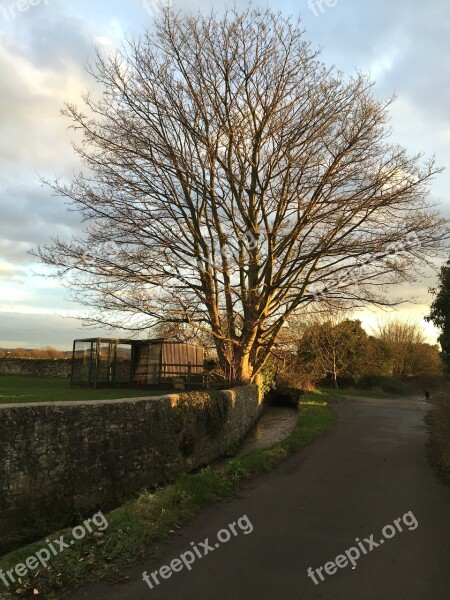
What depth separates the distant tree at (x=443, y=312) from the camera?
63.0 feet

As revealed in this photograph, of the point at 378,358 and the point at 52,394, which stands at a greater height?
the point at 378,358

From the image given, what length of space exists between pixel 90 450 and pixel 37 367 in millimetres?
28718

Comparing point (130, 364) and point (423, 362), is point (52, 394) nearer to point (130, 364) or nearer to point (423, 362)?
point (130, 364)

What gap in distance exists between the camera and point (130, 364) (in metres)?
24.8

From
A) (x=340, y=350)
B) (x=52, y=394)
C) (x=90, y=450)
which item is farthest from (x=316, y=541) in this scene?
(x=340, y=350)

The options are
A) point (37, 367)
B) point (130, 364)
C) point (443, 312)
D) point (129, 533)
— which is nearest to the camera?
point (129, 533)

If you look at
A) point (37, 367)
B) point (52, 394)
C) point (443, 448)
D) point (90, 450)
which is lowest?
point (443, 448)

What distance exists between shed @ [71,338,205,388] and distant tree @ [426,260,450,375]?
10.6 metres

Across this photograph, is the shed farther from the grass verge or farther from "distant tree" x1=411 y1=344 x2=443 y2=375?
"distant tree" x1=411 y1=344 x2=443 y2=375

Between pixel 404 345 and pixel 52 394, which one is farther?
pixel 404 345

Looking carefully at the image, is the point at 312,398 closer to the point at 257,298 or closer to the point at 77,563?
the point at 257,298

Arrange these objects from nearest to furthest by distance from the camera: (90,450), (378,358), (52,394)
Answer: (90,450), (52,394), (378,358)

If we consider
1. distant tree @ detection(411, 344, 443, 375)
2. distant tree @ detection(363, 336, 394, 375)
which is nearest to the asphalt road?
distant tree @ detection(363, 336, 394, 375)

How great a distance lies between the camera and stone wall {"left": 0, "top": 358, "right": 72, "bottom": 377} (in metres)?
34.2
